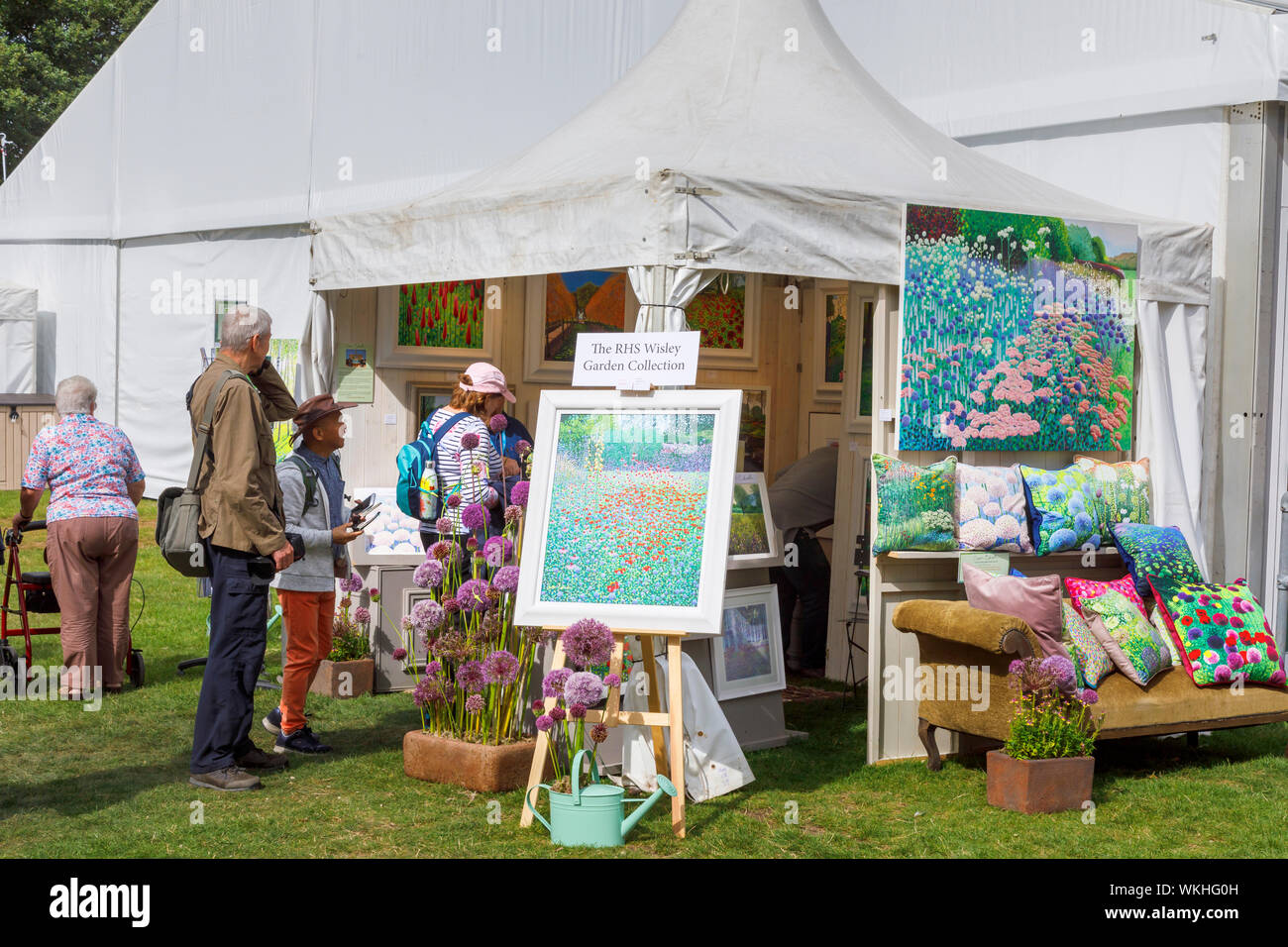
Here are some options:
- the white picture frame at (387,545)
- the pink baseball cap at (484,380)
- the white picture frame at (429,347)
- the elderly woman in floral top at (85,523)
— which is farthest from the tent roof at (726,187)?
the elderly woman in floral top at (85,523)

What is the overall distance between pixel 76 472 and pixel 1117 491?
518 centimetres

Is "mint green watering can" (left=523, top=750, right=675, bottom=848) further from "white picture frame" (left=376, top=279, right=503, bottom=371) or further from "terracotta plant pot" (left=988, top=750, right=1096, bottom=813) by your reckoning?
"white picture frame" (left=376, top=279, right=503, bottom=371)

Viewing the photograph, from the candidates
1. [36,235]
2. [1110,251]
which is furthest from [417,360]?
[36,235]

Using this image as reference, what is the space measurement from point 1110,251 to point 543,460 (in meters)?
3.26

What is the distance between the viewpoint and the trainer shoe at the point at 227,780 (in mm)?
5500

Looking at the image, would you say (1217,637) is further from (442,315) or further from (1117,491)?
(442,315)

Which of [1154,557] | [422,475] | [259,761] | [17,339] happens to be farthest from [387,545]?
[17,339]

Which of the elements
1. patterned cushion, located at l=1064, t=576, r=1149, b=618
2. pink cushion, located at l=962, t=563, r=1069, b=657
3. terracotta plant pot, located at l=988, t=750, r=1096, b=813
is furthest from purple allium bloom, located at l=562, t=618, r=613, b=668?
patterned cushion, located at l=1064, t=576, r=1149, b=618

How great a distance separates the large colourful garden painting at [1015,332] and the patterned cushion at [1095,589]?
2.31 feet

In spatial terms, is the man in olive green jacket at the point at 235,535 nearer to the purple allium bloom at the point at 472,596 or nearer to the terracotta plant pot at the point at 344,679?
the purple allium bloom at the point at 472,596

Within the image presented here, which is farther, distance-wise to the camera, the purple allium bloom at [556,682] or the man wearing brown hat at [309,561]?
the man wearing brown hat at [309,561]

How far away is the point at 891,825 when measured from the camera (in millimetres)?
5289

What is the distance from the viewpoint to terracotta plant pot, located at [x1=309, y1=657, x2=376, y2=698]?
7453mm
